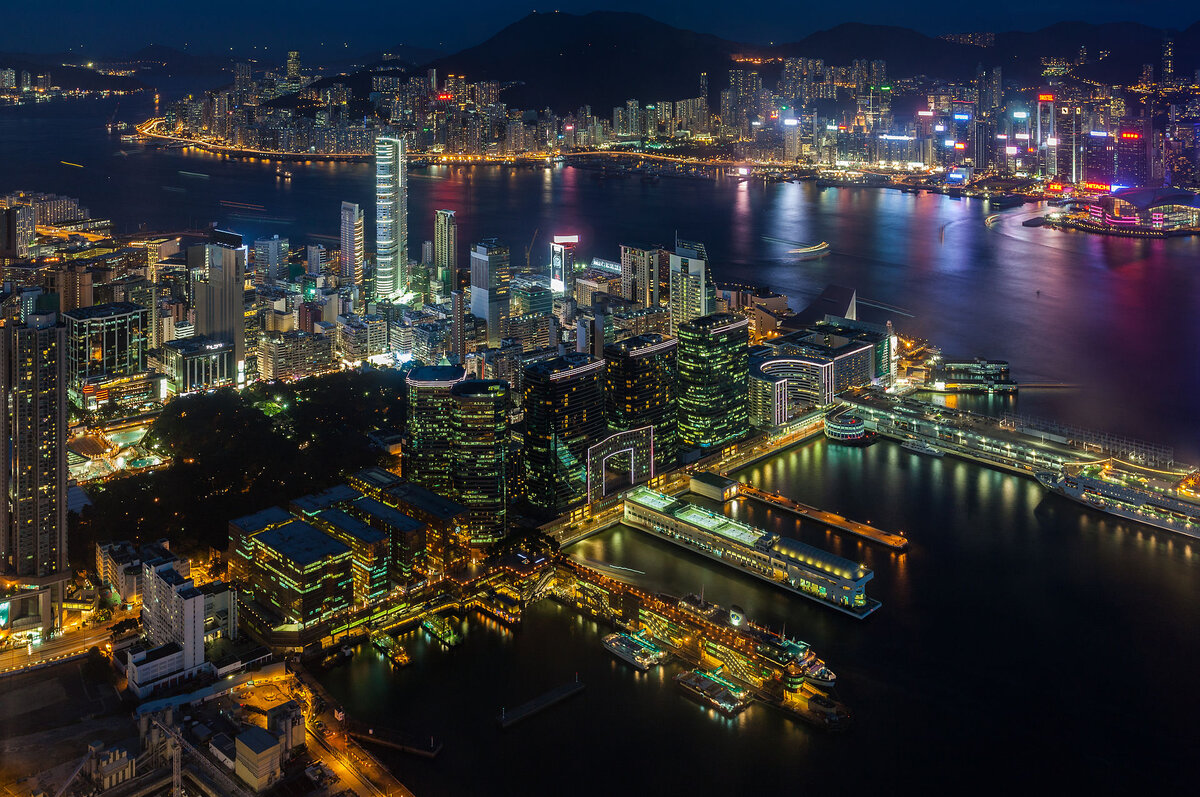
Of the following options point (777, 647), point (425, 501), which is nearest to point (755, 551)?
point (777, 647)

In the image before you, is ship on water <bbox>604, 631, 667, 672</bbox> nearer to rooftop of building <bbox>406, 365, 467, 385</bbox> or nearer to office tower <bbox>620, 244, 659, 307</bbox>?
rooftop of building <bbox>406, 365, 467, 385</bbox>

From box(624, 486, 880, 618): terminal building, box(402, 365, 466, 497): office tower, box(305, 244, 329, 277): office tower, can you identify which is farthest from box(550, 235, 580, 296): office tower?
box(402, 365, 466, 497): office tower

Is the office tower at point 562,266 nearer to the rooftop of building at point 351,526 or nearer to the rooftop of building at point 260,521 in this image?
the rooftop of building at point 351,526

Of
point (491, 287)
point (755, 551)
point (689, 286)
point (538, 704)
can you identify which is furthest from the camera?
point (689, 286)

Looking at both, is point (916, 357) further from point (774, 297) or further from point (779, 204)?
Answer: point (779, 204)

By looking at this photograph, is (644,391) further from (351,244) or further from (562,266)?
(351,244)

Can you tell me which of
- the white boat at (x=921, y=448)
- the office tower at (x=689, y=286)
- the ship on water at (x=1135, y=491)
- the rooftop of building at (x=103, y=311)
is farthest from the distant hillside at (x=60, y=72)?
the ship on water at (x=1135, y=491)

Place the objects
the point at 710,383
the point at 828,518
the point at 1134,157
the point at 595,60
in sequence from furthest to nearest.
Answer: the point at 595,60
the point at 1134,157
the point at 710,383
the point at 828,518
